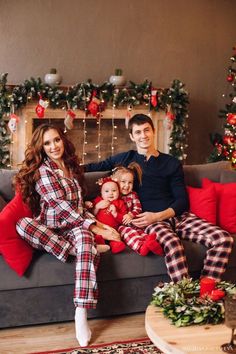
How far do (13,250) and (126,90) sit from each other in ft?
11.4

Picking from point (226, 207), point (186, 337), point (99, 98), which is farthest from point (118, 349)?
point (99, 98)

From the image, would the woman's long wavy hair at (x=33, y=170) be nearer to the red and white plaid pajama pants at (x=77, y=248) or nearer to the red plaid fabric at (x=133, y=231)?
the red and white plaid pajama pants at (x=77, y=248)

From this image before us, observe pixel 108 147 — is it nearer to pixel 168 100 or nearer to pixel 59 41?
pixel 168 100

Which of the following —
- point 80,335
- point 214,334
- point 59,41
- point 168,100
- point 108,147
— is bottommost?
point 80,335

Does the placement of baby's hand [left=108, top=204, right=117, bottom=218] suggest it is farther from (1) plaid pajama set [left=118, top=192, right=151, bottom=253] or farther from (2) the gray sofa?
(2) the gray sofa

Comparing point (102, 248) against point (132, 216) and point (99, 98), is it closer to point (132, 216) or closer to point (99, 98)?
point (132, 216)

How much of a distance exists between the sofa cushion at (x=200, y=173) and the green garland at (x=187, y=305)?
4.78 ft

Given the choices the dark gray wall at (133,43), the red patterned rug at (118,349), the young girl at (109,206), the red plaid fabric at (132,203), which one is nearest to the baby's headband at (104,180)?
the young girl at (109,206)

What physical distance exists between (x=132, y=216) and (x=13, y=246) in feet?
2.76

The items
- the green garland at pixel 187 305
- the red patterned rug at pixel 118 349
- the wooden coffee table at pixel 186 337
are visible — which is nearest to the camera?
the wooden coffee table at pixel 186 337

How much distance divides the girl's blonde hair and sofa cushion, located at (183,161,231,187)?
46cm

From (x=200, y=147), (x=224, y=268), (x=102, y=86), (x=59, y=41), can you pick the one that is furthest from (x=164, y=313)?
(x=200, y=147)

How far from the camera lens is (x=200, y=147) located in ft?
23.8

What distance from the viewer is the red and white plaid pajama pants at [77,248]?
300 cm
